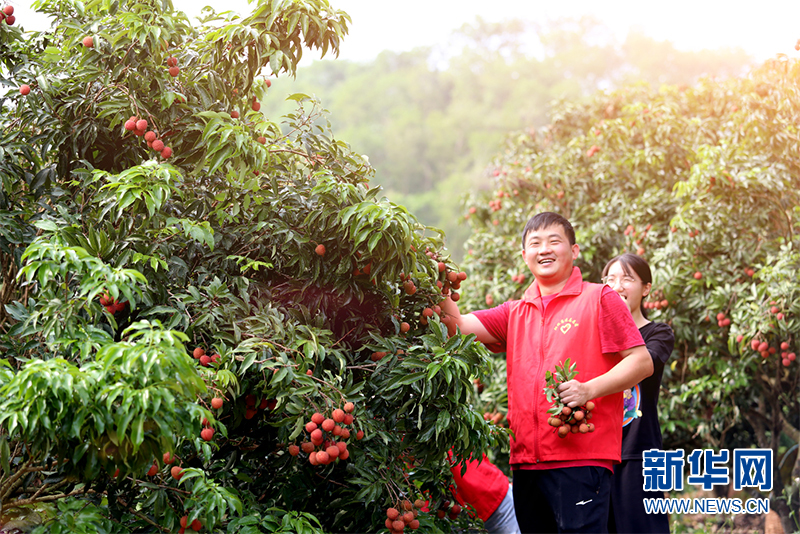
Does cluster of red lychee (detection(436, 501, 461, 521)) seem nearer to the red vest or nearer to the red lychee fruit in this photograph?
the red vest

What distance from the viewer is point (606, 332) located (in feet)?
7.70

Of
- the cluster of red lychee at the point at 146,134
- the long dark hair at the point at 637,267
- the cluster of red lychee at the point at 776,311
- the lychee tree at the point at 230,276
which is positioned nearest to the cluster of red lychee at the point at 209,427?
the lychee tree at the point at 230,276

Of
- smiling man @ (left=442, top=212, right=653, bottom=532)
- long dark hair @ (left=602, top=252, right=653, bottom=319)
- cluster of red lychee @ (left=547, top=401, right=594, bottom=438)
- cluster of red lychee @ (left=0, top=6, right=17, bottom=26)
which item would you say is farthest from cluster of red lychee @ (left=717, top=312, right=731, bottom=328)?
cluster of red lychee @ (left=0, top=6, right=17, bottom=26)

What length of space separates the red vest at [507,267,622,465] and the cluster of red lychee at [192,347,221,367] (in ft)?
3.38

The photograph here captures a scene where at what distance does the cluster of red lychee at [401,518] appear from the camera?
2.12 m

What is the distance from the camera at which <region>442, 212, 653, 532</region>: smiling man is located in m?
2.26

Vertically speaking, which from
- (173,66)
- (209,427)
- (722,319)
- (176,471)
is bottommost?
(176,471)

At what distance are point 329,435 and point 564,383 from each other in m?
0.73

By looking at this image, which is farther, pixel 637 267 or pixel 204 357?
pixel 637 267

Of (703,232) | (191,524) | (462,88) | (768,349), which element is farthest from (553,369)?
(462,88)

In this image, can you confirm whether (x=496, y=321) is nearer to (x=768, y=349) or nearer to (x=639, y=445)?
(x=639, y=445)

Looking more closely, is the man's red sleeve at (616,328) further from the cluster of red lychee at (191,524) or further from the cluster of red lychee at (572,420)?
the cluster of red lychee at (191,524)

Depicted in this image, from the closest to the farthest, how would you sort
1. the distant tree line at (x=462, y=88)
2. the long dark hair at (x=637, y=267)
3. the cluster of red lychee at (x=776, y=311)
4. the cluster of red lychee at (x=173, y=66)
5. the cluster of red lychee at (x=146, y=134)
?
the cluster of red lychee at (x=146, y=134)
the cluster of red lychee at (x=173, y=66)
the long dark hair at (x=637, y=267)
the cluster of red lychee at (x=776, y=311)
the distant tree line at (x=462, y=88)

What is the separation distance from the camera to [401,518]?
2.14m
